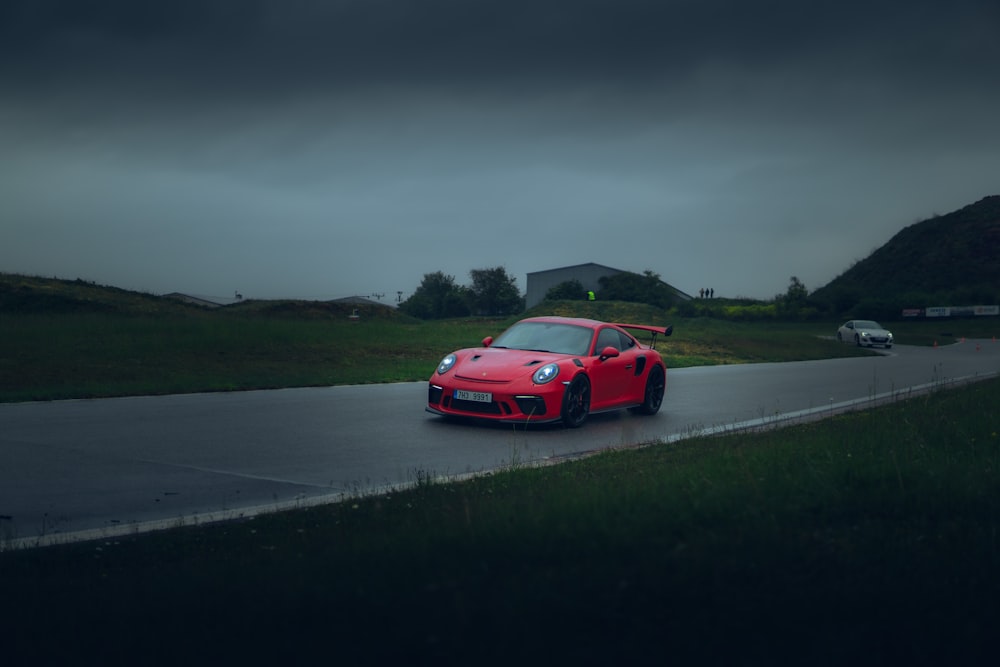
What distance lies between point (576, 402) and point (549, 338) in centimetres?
133

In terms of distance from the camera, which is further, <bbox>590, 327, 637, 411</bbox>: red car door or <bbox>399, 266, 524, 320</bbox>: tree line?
<bbox>399, 266, 524, 320</bbox>: tree line

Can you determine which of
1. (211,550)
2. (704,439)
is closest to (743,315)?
(704,439)

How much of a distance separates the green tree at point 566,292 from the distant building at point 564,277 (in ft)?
7.07

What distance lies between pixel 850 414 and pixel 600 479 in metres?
6.74

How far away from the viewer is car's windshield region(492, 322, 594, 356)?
13281mm

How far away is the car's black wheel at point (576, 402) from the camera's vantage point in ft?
40.4

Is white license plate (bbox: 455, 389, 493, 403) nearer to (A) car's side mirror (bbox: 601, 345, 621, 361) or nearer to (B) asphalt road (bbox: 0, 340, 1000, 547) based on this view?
(B) asphalt road (bbox: 0, 340, 1000, 547)

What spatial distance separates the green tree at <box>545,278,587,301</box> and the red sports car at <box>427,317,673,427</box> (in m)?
37.4

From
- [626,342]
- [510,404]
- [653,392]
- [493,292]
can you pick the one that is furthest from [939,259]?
[510,404]

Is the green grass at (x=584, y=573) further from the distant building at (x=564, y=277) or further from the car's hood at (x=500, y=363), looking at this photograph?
the distant building at (x=564, y=277)

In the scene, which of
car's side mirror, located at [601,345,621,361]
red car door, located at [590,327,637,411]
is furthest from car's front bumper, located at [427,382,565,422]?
car's side mirror, located at [601,345,621,361]

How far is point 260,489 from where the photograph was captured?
804 centimetres

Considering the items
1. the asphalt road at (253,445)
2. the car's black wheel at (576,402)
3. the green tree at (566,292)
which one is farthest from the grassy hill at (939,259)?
the car's black wheel at (576,402)

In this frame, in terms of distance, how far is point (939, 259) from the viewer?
124 meters
